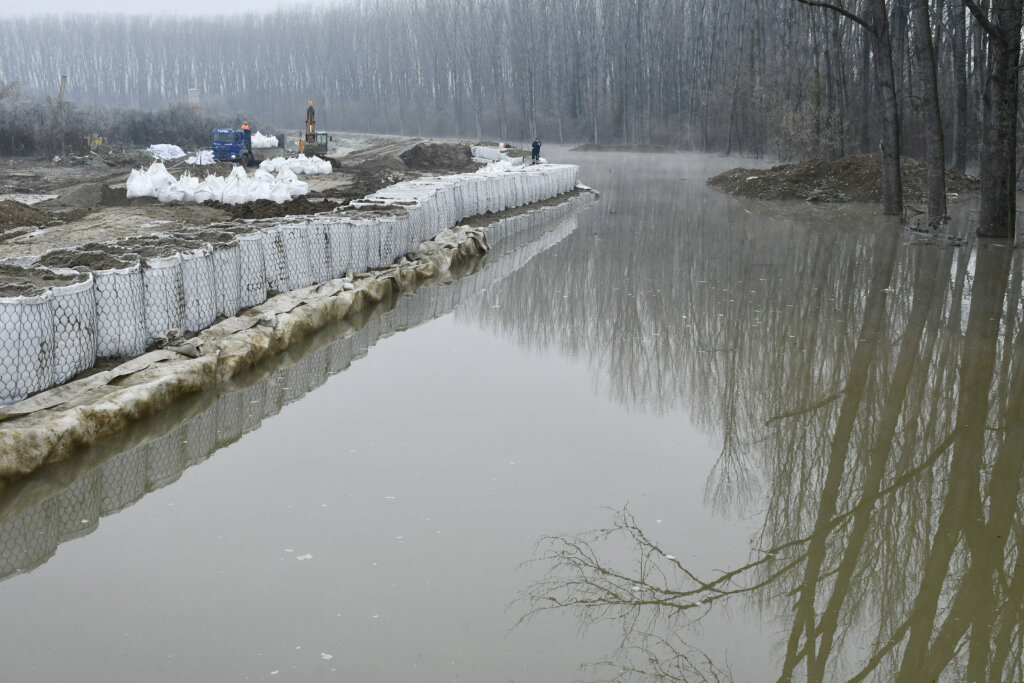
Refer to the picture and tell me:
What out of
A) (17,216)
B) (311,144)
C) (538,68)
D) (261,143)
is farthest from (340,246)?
(538,68)

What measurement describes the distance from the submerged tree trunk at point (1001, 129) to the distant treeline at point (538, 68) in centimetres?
980

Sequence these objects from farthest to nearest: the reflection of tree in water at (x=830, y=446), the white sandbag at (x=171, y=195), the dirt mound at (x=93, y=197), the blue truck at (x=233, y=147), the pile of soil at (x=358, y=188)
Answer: the blue truck at (x=233, y=147)
the pile of soil at (x=358, y=188)
the dirt mound at (x=93, y=197)
the white sandbag at (x=171, y=195)
the reflection of tree in water at (x=830, y=446)

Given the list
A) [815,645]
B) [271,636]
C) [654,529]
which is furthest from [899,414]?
[271,636]

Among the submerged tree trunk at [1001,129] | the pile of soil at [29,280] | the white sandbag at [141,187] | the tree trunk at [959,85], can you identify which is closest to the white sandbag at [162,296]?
the pile of soil at [29,280]

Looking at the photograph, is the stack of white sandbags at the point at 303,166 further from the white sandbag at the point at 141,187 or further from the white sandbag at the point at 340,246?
the white sandbag at the point at 340,246

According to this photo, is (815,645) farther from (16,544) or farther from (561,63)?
(561,63)

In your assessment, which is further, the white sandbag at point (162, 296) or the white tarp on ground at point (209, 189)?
the white tarp on ground at point (209, 189)

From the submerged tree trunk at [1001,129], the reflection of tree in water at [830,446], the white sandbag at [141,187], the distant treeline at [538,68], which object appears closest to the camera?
the reflection of tree in water at [830,446]

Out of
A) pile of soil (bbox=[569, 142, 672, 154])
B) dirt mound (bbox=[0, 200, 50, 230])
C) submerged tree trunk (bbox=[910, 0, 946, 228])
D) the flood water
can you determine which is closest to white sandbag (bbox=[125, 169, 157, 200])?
dirt mound (bbox=[0, 200, 50, 230])

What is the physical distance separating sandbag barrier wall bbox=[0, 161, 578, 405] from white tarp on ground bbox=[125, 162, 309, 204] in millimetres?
3600

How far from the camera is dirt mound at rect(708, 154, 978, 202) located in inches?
1056

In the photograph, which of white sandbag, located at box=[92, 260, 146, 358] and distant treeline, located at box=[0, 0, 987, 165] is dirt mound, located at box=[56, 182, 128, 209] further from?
distant treeline, located at box=[0, 0, 987, 165]

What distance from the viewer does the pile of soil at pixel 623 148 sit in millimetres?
66975

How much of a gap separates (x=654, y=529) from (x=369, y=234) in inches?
355
